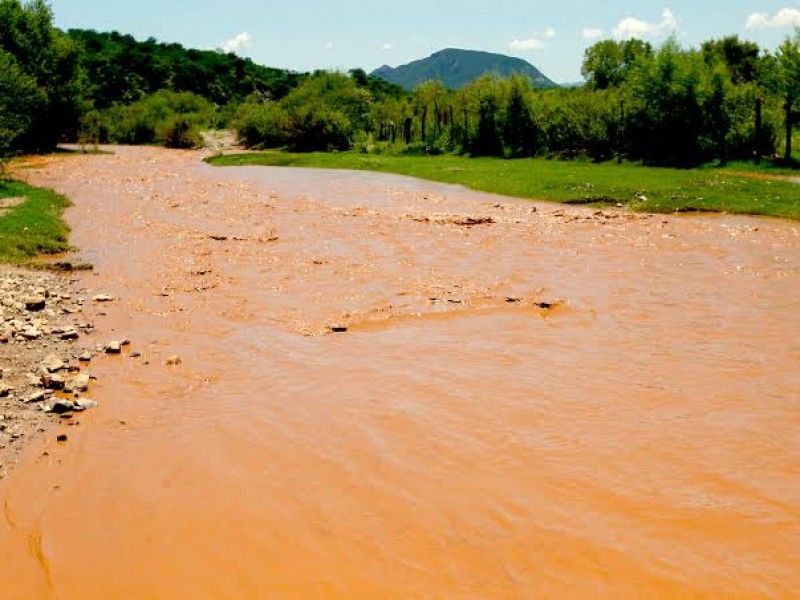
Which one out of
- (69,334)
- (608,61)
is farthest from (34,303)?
(608,61)

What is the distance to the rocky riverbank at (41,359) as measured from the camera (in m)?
7.06

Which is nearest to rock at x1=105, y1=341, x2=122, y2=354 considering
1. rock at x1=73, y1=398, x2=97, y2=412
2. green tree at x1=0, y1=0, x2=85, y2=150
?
rock at x1=73, y1=398, x2=97, y2=412

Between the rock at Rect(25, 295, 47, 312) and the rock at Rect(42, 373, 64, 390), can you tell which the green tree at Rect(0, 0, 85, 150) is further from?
the rock at Rect(42, 373, 64, 390)

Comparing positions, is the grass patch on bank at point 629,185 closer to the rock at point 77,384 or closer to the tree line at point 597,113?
the tree line at point 597,113

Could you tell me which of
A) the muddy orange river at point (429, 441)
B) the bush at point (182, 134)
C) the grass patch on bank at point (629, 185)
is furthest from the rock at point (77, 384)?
the bush at point (182, 134)

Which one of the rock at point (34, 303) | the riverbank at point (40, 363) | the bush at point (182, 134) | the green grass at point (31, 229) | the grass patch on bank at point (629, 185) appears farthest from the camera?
the bush at point (182, 134)

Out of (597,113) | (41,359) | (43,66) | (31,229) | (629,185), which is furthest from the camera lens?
(43,66)

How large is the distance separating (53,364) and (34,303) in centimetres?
289

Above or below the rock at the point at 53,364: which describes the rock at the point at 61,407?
below

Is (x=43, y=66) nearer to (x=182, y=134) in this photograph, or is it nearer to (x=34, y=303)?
(x=182, y=134)

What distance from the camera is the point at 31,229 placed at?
17672mm

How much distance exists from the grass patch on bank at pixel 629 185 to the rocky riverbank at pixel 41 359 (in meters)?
18.9

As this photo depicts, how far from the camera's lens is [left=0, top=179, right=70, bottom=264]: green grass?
50.9 feet

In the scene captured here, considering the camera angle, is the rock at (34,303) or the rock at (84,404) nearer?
the rock at (84,404)
